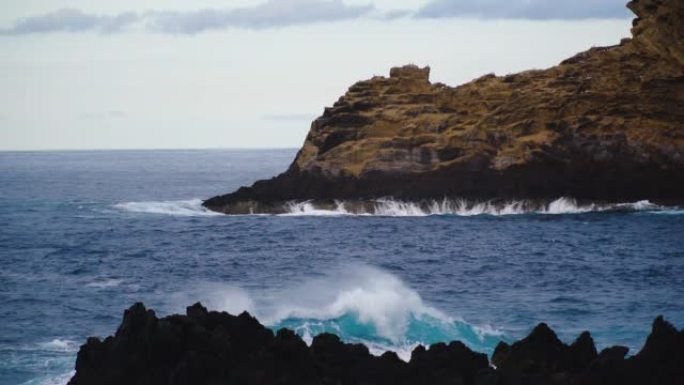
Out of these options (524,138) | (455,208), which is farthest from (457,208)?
(524,138)

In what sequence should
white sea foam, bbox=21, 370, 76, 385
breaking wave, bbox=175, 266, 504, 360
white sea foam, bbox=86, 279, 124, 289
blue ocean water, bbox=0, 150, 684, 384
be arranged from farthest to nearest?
white sea foam, bbox=86, 279, 124, 289 → blue ocean water, bbox=0, 150, 684, 384 → breaking wave, bbox=175, 266, 504, 360 → white sea foam, bbox=21, 370, 76, 385

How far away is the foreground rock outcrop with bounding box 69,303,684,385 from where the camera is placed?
2478cm

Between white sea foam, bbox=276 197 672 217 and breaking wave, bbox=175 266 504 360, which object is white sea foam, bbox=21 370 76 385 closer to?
breaking wave, bbox=175 266 504 360

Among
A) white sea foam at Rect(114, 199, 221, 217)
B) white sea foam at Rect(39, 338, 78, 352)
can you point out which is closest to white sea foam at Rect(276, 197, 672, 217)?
white sea foam at Rect(114, 199, 221, 217)

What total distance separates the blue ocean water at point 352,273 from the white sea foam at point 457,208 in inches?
10.7

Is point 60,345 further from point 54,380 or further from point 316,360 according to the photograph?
point 316,360

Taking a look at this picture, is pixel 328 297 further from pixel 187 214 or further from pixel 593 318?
pixel 187 214

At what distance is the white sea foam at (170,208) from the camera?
93562 mm

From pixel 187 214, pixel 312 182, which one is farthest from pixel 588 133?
pixel 187 214

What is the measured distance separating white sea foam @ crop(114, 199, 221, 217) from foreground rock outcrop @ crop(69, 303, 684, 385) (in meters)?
64.1

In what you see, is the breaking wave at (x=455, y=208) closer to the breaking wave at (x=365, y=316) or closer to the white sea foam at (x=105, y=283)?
the white sea foam at (x=105, y=283)

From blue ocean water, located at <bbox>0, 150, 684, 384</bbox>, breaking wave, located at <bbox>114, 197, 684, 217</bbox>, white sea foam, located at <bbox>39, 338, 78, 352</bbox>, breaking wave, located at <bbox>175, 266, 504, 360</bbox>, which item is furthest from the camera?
breaking wave, located at <bbox>114, 197, 684, 217</bbox>

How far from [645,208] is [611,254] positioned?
67.4 ft

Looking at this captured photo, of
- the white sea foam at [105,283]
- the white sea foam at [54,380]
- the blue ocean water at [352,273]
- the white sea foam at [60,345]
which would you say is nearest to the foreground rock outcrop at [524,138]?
the blue ocean water at [352,273]
